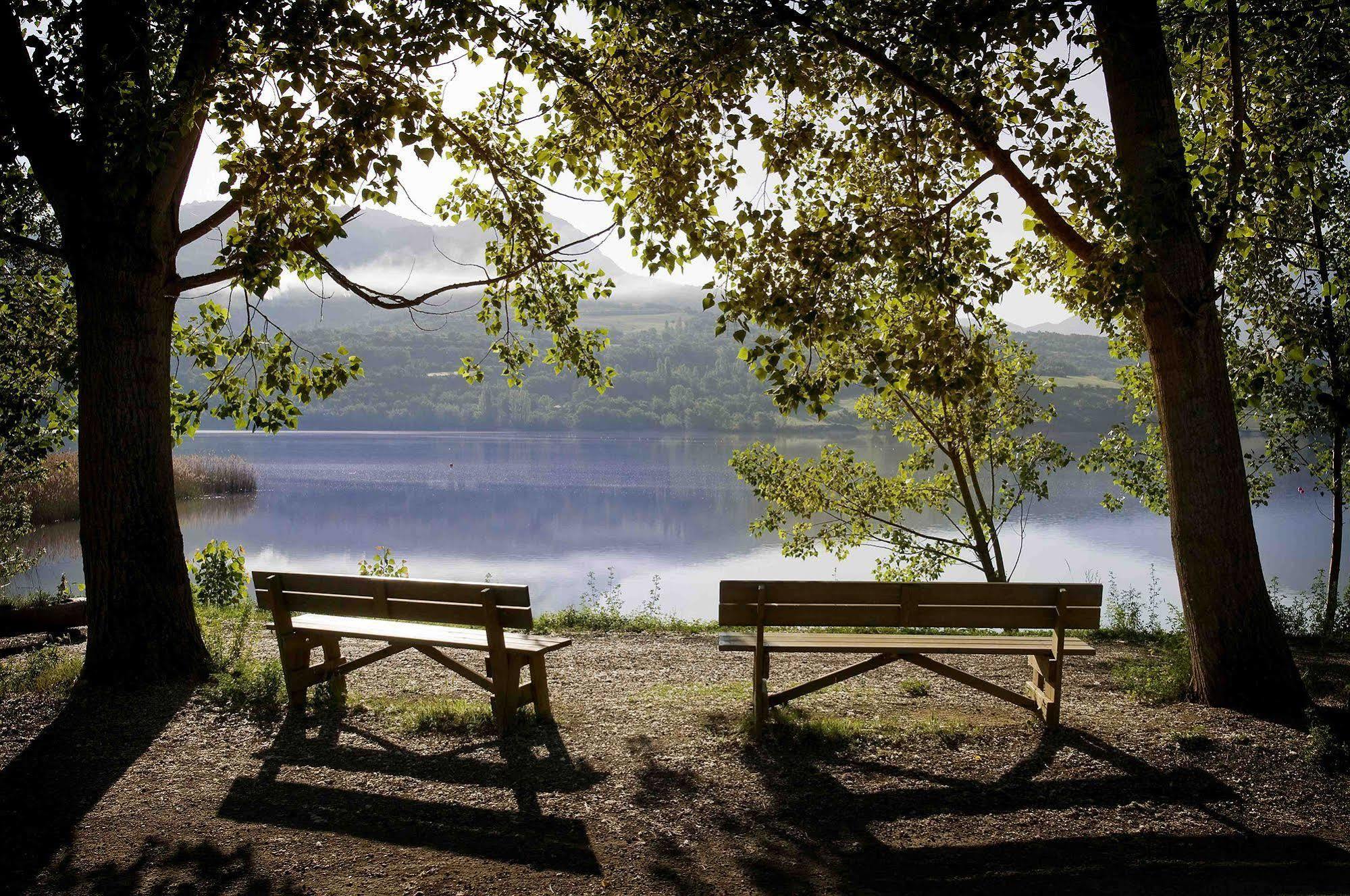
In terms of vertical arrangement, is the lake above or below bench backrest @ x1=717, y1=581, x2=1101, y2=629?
below

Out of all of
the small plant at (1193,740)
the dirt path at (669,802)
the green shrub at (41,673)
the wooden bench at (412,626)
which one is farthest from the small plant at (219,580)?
the small plant at (1193,740)

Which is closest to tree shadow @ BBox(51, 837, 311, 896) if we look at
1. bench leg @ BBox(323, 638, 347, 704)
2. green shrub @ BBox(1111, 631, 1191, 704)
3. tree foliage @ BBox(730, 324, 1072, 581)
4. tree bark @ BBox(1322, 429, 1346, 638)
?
bench leg @ BBox(323, 638, 347, 704)

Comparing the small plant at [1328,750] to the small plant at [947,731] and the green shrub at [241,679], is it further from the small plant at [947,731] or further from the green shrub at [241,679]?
the green shrub at [241,679]

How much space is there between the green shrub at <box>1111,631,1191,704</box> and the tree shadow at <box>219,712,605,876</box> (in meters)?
3.63

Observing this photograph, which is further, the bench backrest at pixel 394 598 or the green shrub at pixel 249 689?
the green shrub at pixel 249 689

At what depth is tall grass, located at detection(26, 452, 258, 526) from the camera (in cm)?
2180

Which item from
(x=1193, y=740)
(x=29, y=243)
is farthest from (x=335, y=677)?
(x=1193, y=740)

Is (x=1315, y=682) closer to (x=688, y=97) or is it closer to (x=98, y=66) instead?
(x=688, y=97)

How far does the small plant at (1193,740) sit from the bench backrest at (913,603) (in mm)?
699

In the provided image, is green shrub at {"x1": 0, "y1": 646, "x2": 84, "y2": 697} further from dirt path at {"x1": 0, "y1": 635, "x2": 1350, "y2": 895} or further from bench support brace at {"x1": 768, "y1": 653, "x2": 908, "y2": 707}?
bench support brace at {"x1": 768, "y1": 653, "x2": 908, "y2": 707}

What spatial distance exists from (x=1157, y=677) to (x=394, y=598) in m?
4.98

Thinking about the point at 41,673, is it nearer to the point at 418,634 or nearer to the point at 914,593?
the point at 418,634

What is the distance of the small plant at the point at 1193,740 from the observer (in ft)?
16.2

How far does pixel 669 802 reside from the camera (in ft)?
14.5
